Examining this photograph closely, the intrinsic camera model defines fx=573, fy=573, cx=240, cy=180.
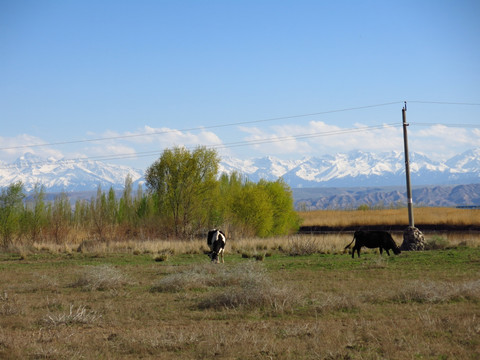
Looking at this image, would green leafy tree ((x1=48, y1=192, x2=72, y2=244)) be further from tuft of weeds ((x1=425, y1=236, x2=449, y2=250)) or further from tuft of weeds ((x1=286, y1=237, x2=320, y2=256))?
tuft of weeds ((x1=425, y1=236, x2=449, y2=250))

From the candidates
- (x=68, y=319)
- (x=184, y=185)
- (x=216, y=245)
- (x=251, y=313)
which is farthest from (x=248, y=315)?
(x=184, y=185)

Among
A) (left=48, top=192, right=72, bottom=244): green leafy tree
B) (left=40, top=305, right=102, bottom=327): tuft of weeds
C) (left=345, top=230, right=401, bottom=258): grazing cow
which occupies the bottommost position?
(left=40, top=305, right=102, bottom=327): tuft of weeds

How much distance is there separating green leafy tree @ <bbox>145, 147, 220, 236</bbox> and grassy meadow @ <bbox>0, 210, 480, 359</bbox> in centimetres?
2462

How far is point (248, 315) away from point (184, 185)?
120 ft

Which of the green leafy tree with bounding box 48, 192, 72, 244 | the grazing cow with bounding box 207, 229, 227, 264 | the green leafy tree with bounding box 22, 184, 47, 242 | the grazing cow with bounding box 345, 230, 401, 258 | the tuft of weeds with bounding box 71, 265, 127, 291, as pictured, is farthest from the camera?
the green leafy tree with bounding box 48, 192, 72, 244

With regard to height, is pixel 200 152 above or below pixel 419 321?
above

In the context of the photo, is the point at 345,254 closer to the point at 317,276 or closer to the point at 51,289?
the point at 317,276

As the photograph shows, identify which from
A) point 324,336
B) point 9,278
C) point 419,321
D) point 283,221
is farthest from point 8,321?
point 283,221

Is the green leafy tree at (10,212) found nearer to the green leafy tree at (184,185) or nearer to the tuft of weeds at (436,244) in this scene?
the green leafy tree at (184,185)

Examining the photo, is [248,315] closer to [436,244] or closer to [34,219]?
[436,244]

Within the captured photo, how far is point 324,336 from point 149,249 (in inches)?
1034

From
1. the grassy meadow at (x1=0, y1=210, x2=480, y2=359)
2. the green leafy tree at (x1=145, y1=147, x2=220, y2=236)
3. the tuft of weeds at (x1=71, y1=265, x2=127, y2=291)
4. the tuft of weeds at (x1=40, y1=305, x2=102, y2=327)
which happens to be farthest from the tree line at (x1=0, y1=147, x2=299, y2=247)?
the tuft of weeds at (x1=40, y1=305, x2=102, y2=327)

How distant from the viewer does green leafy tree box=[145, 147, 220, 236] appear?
1935 inches

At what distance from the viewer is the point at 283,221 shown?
55125 mm
